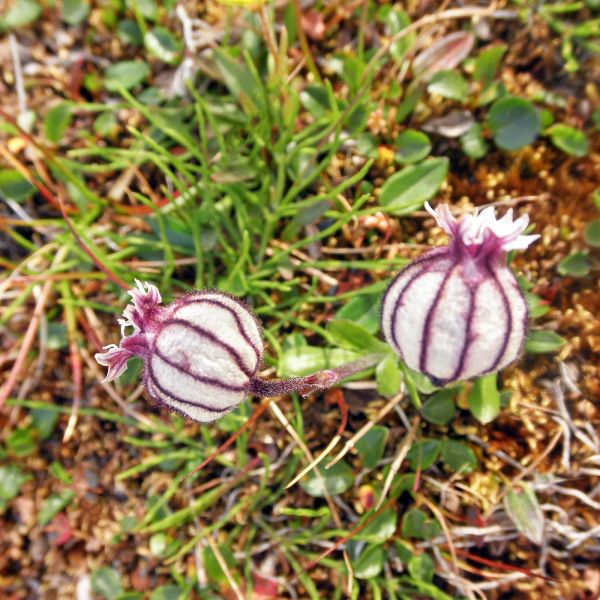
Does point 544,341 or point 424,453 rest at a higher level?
point 544,341

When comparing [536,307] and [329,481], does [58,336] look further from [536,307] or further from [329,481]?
[536,307]

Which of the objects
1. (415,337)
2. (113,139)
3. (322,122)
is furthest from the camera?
(113,139)

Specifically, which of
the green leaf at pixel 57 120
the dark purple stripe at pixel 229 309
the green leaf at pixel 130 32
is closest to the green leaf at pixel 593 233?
the dark purple stripe at pixel 229 309

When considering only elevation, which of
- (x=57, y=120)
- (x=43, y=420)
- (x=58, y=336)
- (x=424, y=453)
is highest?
(x=57, y=120)

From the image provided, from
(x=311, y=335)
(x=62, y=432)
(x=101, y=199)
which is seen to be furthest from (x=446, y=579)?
(x=101, y=199)

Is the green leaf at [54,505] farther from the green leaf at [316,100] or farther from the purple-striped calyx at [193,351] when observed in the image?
the green leaf at [316,100]

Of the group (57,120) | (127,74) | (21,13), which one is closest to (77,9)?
(21,13)

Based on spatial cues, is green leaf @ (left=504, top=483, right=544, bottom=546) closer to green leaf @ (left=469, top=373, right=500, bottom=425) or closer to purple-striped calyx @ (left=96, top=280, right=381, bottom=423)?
green leaf @ (left=469, top=373, right=500, bottom=425)

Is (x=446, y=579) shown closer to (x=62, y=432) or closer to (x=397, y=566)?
(x=397, y=566)
